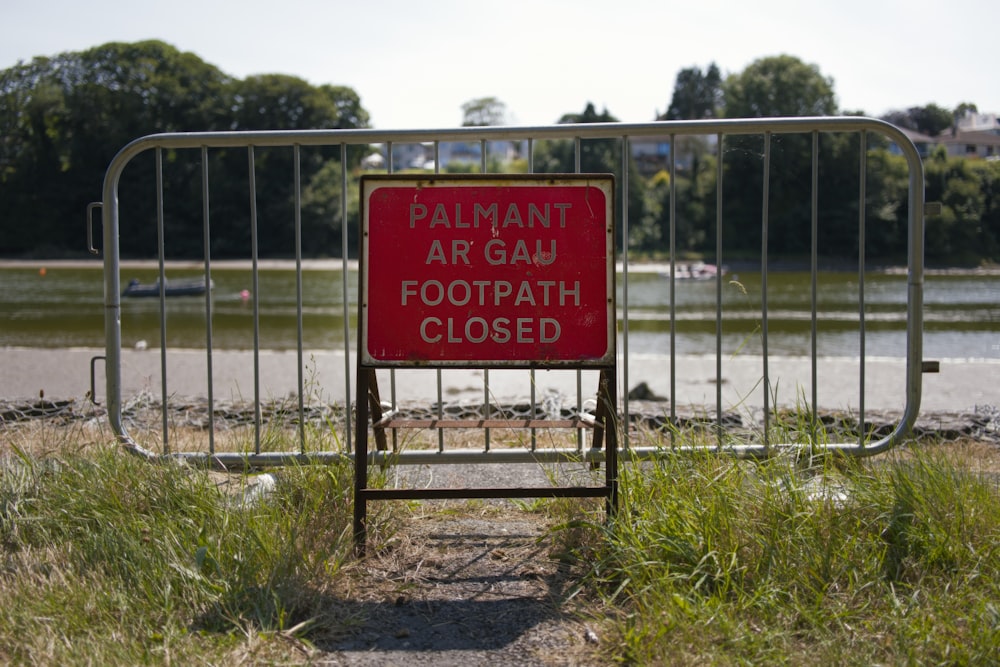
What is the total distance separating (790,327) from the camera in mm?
18875

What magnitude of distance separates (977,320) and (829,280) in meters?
21.6

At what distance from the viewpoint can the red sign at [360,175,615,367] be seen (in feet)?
11.6

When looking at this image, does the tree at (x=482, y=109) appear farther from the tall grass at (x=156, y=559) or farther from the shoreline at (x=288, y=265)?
the tall grass at (x=156, y=559)

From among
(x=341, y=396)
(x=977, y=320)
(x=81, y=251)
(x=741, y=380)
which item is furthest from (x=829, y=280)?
(x=81, y=251)

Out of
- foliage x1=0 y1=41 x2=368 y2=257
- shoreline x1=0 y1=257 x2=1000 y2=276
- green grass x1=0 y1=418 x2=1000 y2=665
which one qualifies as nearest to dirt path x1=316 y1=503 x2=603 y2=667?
green grass x1=0 y1=418 x2=1000 y2=665

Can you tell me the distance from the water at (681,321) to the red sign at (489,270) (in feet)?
17.3

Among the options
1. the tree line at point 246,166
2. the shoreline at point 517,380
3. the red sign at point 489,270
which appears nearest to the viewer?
the red sign at point 489,270

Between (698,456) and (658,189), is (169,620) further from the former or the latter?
(658,189)

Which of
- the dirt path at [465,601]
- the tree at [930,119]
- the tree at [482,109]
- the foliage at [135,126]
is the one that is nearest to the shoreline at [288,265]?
the foliage at [135,126]

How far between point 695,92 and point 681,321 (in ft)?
445

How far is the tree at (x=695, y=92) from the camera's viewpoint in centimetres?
14588

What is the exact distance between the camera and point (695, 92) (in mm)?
147500

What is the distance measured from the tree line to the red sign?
2998 centimetres

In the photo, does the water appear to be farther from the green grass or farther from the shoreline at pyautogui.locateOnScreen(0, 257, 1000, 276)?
the shoreline at pyautogui.locateOnScreen(0, 257, 1000, 276)
